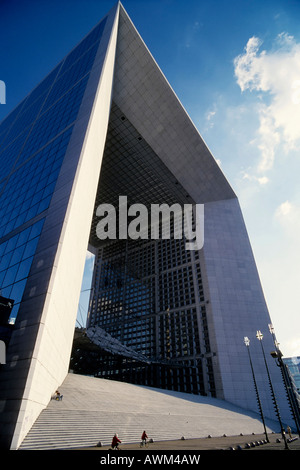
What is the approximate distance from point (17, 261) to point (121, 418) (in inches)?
578

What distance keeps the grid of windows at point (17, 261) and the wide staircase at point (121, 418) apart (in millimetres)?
7197

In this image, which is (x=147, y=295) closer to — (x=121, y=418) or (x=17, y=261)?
(x=121, y=418)

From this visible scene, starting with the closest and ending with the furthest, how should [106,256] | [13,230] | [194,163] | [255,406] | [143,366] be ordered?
[13,230], [255,406], [143,366], [194,163], [106,256]

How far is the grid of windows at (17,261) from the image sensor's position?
60.5ft

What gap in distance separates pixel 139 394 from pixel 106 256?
168 feet

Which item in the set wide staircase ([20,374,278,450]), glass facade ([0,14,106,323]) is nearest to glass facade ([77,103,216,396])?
glass facade ([0,14,106,323])

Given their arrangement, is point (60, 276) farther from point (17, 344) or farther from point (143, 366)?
point (143, 366)

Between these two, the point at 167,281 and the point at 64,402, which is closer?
the point at 64,402

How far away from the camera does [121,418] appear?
63.5 feet

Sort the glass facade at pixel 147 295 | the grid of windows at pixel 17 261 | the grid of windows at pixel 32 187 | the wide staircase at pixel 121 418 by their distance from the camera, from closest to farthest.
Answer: the wide staircase at pixel 121 418, the grid of windows at pixel 17 261, the grid of windows at pixel 32 187, the glass facade at pixel 147 295

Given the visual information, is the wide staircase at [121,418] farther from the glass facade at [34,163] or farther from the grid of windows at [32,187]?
the grid of windows at [32,187]

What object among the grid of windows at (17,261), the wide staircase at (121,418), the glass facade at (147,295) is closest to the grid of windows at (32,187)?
the grid of windows at (17,261)

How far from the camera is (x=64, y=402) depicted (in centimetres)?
1794
